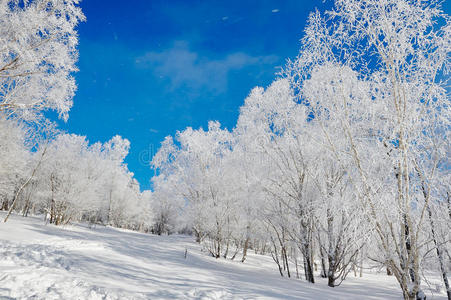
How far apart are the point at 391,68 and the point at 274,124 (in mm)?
5058

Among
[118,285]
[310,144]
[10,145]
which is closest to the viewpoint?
[118,285]

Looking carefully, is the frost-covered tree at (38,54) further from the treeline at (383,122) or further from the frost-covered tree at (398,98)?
the frost-covered tree at (398,98)

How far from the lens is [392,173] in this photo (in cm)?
484

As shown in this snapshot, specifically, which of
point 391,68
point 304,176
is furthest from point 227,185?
point 391,68

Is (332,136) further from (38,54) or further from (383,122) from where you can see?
(38,54)

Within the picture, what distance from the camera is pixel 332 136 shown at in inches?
292

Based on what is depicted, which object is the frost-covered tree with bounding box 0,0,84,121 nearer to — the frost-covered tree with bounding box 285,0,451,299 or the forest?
the forest

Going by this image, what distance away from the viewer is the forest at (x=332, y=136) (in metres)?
4.37

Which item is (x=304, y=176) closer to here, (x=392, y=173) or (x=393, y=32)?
(x=392, y=173)

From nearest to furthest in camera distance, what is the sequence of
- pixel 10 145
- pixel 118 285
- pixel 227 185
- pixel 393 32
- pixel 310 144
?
pixel 393 32 → pixel 118 285 → pixel 310 144 → pixel 227 185 → pixel 10 145

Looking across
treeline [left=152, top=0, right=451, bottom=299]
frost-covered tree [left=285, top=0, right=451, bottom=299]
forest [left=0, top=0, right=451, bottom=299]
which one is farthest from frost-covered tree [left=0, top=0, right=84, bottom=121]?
frost-covered tree [left=285, top=0, right=451, bottom=299]

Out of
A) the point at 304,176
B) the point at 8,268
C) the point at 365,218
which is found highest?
the point at 304,176

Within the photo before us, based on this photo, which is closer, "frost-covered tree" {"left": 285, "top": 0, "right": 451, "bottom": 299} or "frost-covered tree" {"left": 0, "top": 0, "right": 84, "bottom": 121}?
"frost-covered tree" {"left": 285, "top": 0, "right": 451, "bottom": 299}

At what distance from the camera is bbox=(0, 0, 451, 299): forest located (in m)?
4.37
